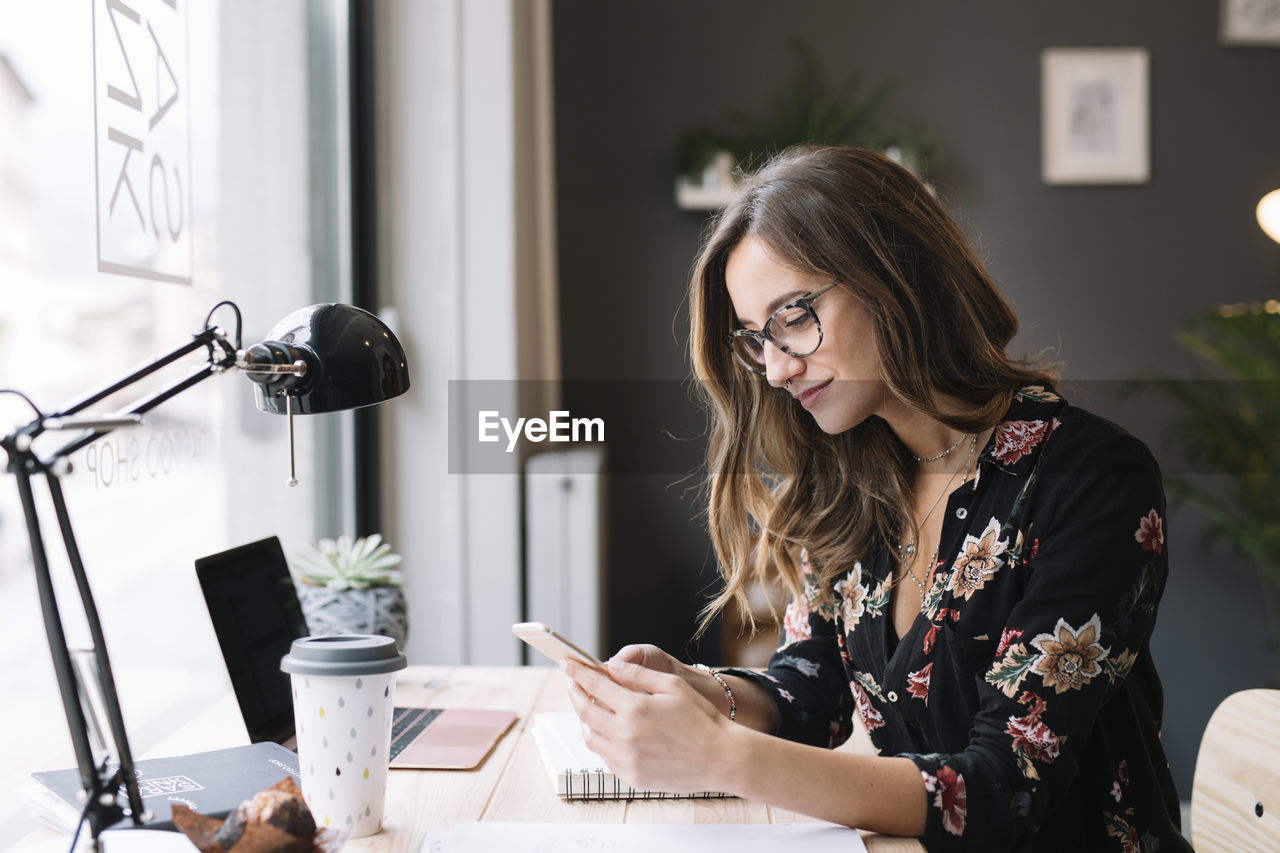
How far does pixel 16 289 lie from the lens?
1.05m

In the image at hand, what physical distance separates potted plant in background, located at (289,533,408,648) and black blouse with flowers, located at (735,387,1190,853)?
51 cm

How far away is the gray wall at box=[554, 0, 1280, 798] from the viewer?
308 cm

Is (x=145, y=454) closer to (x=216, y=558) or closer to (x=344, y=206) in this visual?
(x=216, y=558)

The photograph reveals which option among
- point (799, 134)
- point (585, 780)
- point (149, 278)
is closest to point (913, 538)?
point (585, 780)

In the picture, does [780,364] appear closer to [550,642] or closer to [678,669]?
[678,669]

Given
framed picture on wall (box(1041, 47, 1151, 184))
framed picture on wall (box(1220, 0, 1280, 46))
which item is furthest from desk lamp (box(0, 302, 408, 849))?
framed picture on wall (box(1220, 0, 1280, 46))

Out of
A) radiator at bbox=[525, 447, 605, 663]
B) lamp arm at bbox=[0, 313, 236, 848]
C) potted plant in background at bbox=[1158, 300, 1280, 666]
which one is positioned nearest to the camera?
lamp arm at bbox=[0, 313, 236, 848]

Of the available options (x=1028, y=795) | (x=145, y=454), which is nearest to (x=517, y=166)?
(x=145, y=454)

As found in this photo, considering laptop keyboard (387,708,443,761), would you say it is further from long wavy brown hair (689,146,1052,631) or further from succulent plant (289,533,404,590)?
long wavy brown hair (689,146,1052,631)

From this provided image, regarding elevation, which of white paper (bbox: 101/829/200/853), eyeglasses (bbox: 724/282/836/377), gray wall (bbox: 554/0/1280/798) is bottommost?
white paper (bbox: 101/829/200/853)

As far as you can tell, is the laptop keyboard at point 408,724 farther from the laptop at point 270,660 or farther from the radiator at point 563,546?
the radiator at point 563,546

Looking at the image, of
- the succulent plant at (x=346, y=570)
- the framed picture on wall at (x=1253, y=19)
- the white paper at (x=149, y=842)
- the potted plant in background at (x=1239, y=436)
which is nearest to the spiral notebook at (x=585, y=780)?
the white paper at (x=149, y=842)

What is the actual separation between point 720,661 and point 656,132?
5.07ft

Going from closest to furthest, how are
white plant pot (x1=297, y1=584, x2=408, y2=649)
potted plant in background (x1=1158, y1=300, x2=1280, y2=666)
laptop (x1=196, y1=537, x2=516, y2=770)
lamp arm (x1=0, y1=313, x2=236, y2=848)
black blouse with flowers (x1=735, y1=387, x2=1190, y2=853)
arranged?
1. lamp arm (x1=0, y1=313, x2=236, y2=848)
2. black blouse with flowers (x1=735, y1=387, x2=1190, y2=853)
3. laptop (x1=196, y1=537, x2=516, y2=770)
4. white plant pot (x1=297, y1=584, x2=408, y2=649)
5. potted plant in background (x1=1158, y1=300, x2=1280, y2=666)
